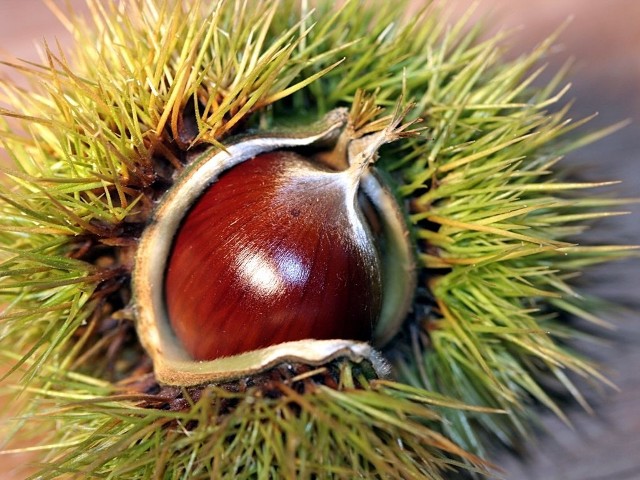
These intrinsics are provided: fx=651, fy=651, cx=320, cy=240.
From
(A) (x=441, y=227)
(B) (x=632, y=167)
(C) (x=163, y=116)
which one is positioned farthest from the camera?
(B) (x=632, y=167)

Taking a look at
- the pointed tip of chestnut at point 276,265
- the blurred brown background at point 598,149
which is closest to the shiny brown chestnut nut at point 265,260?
the pointed tip of chestnut at point 276,265

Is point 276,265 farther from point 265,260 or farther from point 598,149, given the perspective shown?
point 598,149

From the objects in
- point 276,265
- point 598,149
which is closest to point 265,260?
point 276,265

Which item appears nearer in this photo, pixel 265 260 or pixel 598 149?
pixel 265 260

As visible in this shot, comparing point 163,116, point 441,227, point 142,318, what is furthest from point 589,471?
point 163,116

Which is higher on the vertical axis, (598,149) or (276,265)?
(276,265)

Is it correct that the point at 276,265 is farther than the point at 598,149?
No

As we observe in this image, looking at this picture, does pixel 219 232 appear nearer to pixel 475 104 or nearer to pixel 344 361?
pixel 344 361

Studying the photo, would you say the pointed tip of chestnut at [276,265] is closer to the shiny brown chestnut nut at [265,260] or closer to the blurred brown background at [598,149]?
the shiny brown chestnut nut at [265,260]
